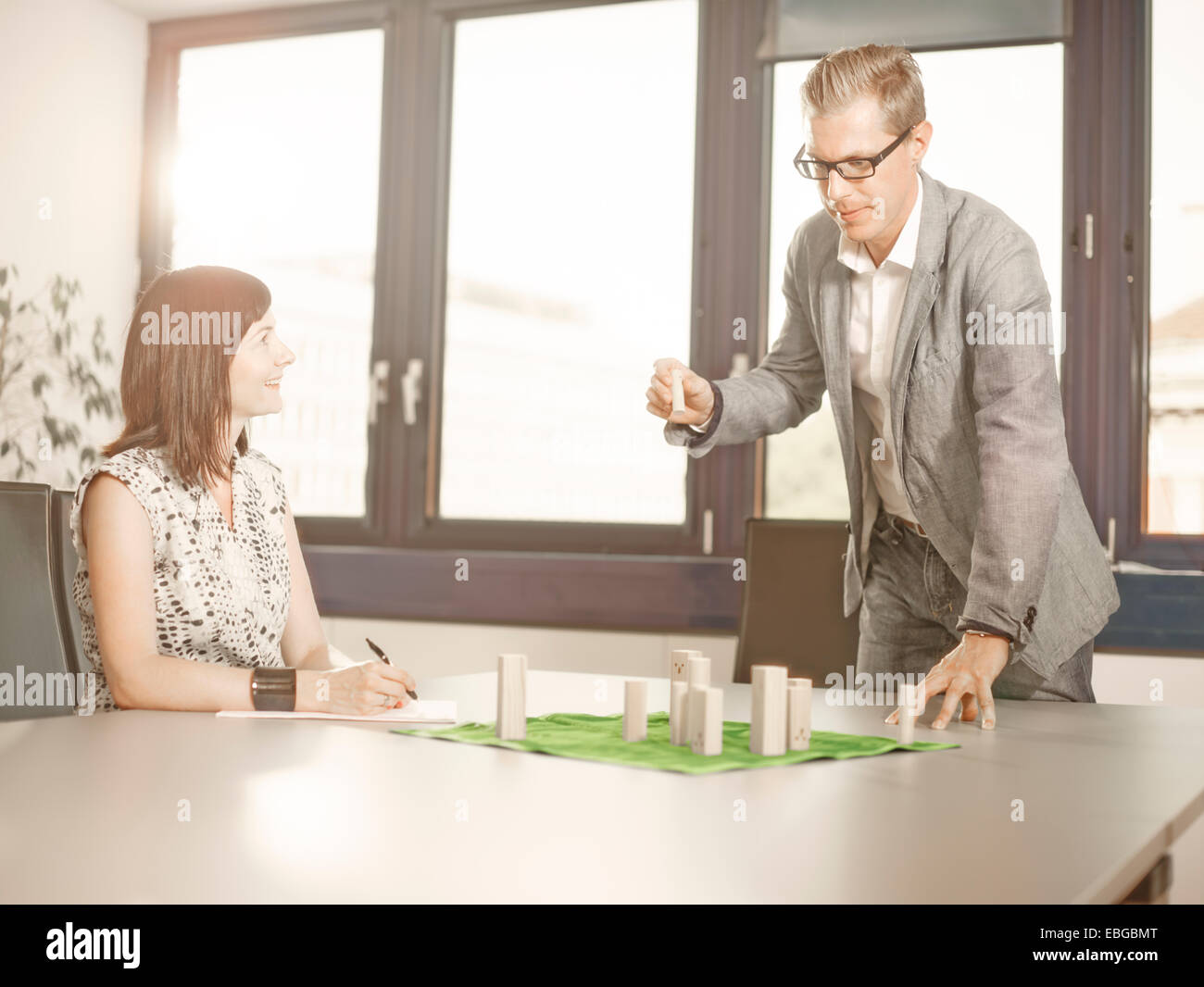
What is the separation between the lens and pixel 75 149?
4109 mm

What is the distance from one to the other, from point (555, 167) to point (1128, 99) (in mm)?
1667

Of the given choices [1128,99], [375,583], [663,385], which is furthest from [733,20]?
[663,385]

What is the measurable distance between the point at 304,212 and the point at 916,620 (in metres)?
2.89

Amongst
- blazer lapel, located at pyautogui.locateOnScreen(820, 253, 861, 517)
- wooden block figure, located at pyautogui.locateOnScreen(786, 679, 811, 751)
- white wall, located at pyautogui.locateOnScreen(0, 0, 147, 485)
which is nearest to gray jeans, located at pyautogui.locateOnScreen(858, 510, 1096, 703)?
blazer lapel, located at pyautogui.locateOnScreen(820, 253, 861, 517)

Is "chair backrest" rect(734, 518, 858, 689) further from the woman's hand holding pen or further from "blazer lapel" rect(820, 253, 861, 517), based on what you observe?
the woman's hand holding pen

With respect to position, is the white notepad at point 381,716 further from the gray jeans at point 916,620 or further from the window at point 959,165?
the window at point 959,165

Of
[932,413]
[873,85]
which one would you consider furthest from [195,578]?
[873,85]

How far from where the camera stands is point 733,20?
12.2ft

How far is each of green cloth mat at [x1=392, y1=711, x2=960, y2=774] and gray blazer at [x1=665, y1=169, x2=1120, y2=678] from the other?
1.04 ft

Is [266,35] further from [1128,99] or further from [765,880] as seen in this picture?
[765,880]

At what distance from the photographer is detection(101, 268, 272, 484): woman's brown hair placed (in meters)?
1.88

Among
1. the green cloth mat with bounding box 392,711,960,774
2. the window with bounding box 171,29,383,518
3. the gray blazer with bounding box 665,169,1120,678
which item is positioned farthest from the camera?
the window with bounding box 171,29,383,518

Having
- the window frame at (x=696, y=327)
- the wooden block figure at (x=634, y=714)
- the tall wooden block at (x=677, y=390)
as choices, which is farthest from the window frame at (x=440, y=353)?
the wooden block figure at (x=634, y=714)
